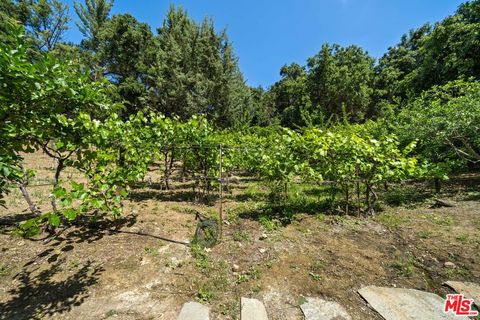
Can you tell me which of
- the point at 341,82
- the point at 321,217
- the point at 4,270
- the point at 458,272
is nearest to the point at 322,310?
the point at 458,272

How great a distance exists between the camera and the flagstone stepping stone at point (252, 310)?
253cm

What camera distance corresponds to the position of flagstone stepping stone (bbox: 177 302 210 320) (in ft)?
8.23

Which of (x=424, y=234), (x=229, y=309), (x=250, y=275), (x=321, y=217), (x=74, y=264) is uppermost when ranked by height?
(x=321, y=217)

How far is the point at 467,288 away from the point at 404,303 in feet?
3.17

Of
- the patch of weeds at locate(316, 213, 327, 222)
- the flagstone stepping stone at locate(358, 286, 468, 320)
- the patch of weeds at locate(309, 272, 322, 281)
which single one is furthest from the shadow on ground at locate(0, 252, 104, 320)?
the patch of weeds at locate(316, 213, 327, 222)

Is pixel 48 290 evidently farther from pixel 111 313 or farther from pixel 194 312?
pixel 194 312

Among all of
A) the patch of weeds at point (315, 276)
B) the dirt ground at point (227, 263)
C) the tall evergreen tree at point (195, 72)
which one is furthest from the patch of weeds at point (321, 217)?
the tall evergreen tree at point (195, 72)

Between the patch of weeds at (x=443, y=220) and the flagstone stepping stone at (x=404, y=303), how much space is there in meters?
2.61

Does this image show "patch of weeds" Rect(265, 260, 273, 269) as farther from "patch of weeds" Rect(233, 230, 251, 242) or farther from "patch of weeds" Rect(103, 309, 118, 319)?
"patch of weeds" Rect(103, 309, 118, 319)

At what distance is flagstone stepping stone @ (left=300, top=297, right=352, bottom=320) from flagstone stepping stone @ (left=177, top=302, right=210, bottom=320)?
1100mm

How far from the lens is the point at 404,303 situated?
2711 mm

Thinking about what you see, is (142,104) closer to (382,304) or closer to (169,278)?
(169,278)

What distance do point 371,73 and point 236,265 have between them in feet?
97.2

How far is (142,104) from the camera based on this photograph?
19000 mm
